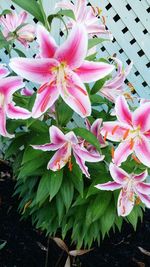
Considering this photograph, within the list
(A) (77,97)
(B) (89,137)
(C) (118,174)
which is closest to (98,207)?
(C) (118,174)

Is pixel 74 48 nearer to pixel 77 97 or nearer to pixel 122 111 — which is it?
pixel 77 97

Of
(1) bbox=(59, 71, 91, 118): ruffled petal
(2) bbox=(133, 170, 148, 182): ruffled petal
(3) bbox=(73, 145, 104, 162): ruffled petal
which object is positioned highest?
(1) bbox=(59, 71, 91, 118): ruffled petal

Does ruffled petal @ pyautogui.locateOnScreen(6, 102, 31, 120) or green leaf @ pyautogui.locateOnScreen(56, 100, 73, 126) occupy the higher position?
ruffled petal @ pyautogui.locateOnScreen(6, 102, 31, 120)

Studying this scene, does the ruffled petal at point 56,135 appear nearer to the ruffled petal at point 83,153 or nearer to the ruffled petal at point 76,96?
the ruffled petal at point 83,153

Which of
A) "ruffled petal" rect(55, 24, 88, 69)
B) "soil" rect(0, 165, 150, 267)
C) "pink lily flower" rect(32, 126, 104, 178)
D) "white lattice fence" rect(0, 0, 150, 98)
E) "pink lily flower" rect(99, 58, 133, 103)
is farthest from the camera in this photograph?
"white lattice fence" rect(0, 0, 150, 98)

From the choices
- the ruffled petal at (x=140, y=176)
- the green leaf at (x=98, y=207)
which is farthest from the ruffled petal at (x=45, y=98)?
the green leaf at (x=98, y=207)

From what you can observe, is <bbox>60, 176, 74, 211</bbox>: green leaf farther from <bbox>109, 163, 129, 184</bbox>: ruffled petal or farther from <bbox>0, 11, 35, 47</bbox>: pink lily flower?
<bbox>0, 11, 35, 47</bbox>: pink lily flower

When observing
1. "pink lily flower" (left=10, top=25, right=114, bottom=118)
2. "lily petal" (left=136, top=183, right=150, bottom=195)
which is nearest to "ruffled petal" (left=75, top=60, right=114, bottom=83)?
"pink lily flower" (left=10, top=25, right=114, bottom=118)

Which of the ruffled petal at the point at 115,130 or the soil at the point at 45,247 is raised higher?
the ruffled petal at the point at 115,130
